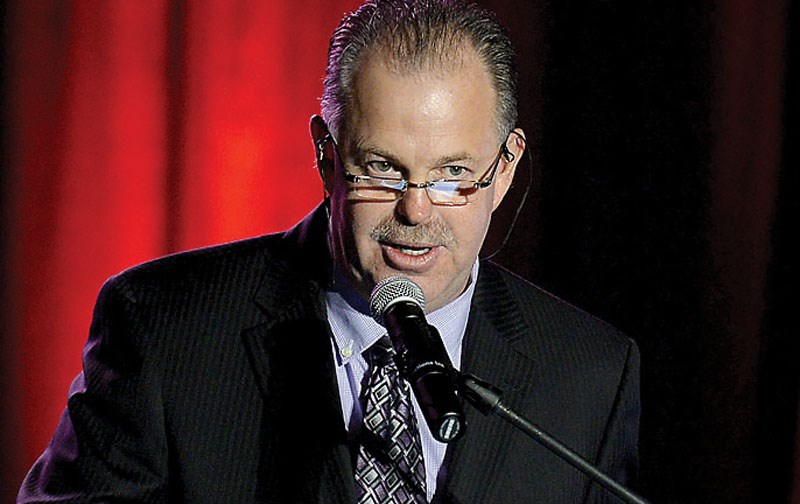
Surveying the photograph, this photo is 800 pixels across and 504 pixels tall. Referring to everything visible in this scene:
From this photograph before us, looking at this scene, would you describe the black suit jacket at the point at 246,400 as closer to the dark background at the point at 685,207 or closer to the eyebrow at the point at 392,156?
the eyebrow at the point at 392,156

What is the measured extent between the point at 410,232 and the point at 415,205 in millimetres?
54

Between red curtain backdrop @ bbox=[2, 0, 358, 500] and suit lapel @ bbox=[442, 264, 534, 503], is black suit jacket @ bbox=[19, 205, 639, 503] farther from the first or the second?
red curtain backdrop @ bbox=[2, 0, 358, 500]

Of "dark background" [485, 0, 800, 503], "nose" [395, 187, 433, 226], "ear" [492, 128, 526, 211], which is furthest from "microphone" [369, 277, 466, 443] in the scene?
"dark background" [485, 0, 800, 503]

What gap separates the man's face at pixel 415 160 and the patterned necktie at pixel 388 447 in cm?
18

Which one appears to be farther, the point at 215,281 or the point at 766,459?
the point at 766,459

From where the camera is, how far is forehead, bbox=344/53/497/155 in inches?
77.2

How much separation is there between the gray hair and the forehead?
0.02 metres

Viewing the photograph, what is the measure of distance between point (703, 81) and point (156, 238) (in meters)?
1.52

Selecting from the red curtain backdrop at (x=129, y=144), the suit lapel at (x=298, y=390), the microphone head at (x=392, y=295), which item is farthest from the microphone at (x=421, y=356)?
the red curtain backdrop at (x=129, y=144)

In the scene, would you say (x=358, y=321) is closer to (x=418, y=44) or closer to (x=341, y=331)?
(x=341, y=331)

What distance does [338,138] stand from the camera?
205 cm

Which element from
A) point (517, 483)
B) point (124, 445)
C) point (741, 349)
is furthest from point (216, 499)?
point (741, 349)

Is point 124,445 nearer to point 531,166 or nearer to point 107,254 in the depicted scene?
point 107,254

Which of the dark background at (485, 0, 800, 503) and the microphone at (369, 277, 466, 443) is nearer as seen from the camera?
the microphone at (369, 277, 466, 443)
